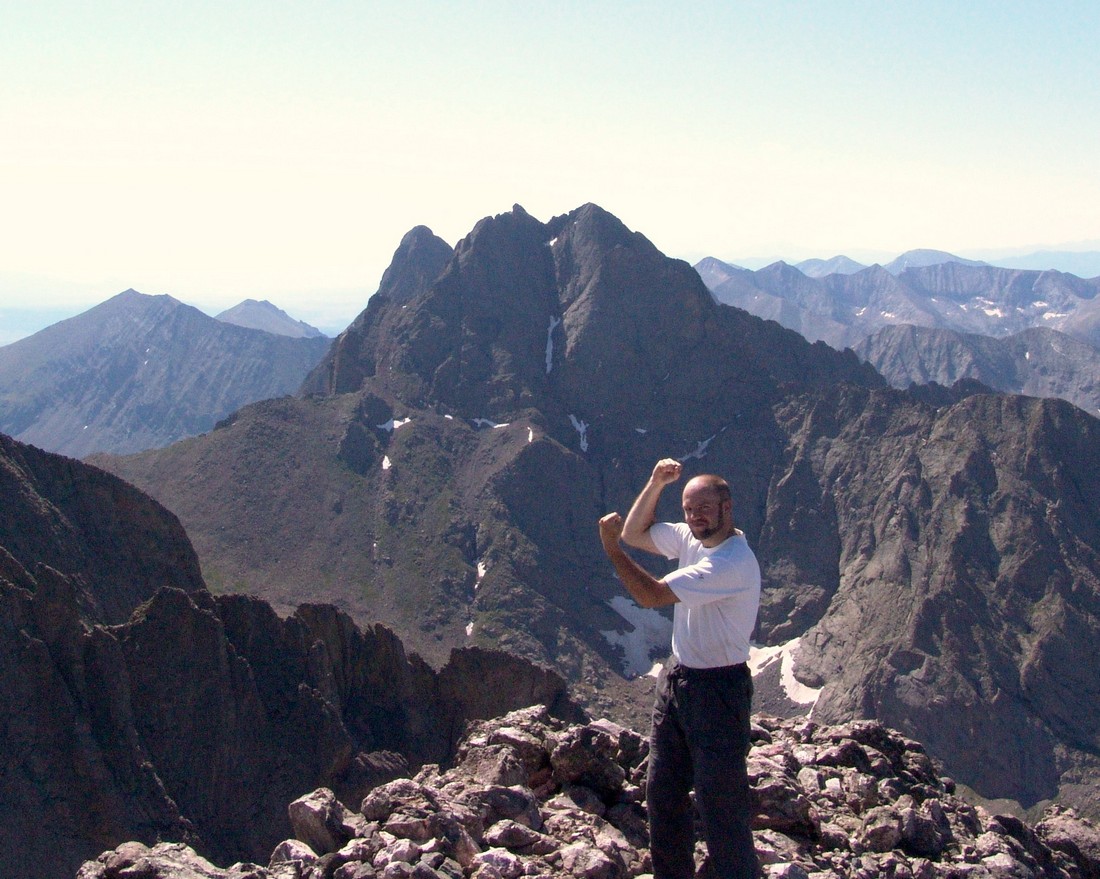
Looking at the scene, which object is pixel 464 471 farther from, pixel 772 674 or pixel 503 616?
pixel 772 674

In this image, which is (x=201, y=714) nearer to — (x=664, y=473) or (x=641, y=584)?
(x=664, y=473)

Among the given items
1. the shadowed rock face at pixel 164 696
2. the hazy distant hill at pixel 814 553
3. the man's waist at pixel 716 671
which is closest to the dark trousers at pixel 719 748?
the man's waist at pixel 716 671

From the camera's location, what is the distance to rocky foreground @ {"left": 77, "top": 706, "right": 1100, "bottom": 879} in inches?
583

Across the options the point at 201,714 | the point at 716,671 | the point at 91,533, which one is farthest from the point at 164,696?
the point at 716,671

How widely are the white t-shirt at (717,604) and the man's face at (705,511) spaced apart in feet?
0.75

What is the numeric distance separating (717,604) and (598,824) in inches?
243

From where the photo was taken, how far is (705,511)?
1295cm

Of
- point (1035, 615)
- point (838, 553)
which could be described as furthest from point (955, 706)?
point (838, 553)

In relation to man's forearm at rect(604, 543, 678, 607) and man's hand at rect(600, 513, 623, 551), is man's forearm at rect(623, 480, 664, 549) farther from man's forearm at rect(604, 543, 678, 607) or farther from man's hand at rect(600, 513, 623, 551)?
man's forearm at rect(604, 543, 678, 607)

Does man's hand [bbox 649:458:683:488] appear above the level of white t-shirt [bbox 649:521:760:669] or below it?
above

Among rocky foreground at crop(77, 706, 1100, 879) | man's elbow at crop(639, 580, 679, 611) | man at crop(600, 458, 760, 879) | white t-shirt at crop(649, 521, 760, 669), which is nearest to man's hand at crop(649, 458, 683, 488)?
man at crop(600, 458, 760, 879)

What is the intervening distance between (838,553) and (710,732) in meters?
174

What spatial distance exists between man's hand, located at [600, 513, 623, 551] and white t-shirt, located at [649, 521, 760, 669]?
0.98 m

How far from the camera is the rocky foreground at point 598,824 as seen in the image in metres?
14.8
